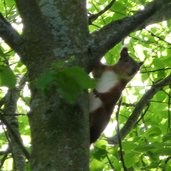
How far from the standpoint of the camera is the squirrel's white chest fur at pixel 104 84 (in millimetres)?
2896

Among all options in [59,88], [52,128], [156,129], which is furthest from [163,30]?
[59,88]

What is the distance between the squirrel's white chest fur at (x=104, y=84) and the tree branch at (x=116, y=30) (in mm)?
971

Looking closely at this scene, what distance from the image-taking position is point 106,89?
3.05m

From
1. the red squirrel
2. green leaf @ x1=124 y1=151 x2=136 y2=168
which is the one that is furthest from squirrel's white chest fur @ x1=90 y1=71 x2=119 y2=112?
green leaf @ x1=124 y1=151 x2=136 y2=168

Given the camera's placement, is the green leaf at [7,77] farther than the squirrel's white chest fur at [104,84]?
No

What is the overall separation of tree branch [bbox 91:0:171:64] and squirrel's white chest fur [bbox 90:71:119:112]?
97 centimetres

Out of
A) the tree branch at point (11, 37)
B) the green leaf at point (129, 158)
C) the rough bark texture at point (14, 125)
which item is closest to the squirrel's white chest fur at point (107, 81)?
the green leaf at point (129, 158)

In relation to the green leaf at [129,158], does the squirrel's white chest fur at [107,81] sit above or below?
above

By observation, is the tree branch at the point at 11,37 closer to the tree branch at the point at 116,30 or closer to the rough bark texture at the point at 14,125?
the tree branch at the point at 116,30

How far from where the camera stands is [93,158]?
3002 mm

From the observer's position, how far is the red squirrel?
2883 mm

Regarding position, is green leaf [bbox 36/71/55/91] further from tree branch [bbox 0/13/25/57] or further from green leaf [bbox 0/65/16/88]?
tree branch [bbox 0/13/25/57]

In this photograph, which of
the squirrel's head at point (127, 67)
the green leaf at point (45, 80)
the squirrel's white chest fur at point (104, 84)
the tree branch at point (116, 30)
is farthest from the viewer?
the squirrel's head at point (127, 67)

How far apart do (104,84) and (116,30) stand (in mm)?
1184
